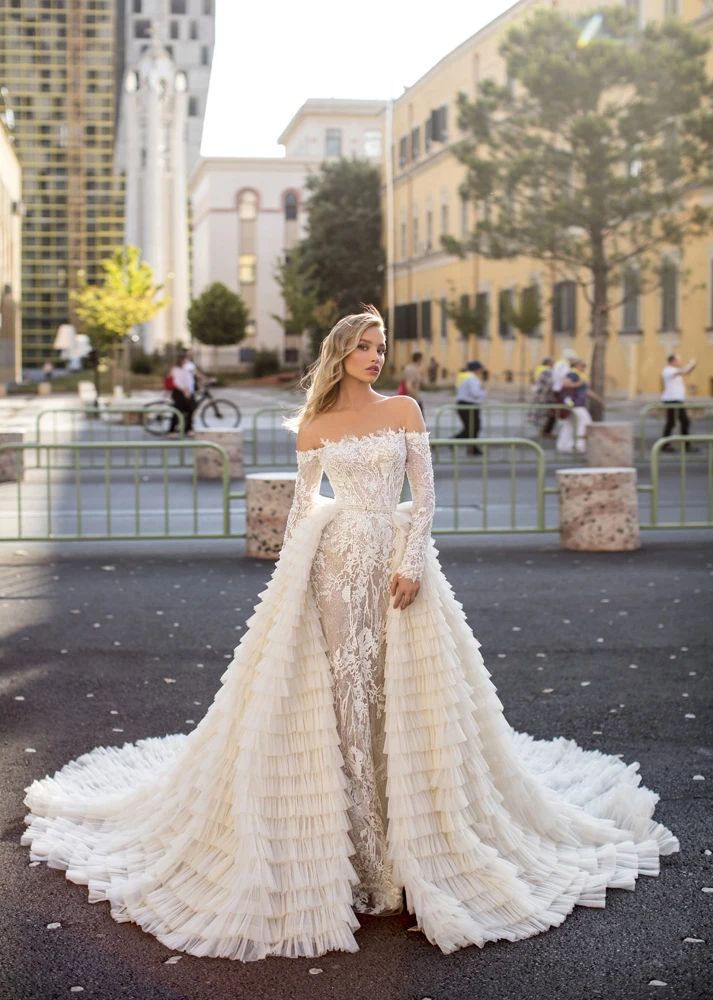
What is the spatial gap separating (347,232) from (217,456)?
155 feet

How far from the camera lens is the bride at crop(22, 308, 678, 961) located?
4.22 metres

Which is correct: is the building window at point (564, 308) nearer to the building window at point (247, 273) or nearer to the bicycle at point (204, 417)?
the bicycle at point (204, 417)

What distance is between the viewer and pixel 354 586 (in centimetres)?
455

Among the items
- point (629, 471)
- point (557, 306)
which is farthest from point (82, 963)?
point (557, 306)

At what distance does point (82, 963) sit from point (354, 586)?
1.37 meters

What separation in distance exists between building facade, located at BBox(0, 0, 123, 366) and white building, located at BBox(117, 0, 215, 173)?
8.33 ft

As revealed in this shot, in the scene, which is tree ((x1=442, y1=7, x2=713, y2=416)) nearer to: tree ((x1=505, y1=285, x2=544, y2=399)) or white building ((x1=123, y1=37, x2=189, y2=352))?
tree ((x1=505, y1=285, x2=544, y2=399))

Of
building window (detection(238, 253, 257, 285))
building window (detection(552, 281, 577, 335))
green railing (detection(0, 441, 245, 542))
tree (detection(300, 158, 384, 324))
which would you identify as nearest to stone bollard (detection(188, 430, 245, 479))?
green railing (detection(0, 441, 245, 542))

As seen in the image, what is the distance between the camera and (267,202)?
83.9m

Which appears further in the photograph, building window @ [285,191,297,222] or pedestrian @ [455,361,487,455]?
building window @ [285,191,297,222]

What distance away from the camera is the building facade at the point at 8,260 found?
66.1 m

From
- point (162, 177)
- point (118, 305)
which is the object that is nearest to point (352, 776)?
point (118, 305)

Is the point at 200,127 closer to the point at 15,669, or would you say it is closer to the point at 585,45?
the point at 585,45

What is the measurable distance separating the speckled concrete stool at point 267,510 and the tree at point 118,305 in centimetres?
2996
